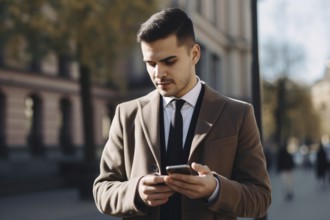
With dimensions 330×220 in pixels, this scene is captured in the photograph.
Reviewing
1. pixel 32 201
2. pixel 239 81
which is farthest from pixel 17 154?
pixel 239 81

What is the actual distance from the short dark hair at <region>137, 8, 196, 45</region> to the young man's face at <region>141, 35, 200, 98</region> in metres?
0.02

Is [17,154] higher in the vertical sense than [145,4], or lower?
lower

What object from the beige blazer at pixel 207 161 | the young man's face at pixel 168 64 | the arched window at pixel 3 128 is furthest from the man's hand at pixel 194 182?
the arched window at pixel 3 128

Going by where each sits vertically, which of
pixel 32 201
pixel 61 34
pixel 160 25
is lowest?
pixel 32 201

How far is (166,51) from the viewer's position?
2.23m

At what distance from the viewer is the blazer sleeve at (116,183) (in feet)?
7.34

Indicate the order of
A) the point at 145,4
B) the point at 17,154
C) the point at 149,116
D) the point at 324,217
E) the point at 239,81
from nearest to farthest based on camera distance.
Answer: the point at 149,116, the point at 324,217, the point at 145,4, the point at 17,154, the point at 239,81

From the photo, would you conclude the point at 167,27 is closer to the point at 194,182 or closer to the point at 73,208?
the point at 194,182

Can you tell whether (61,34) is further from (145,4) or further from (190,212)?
(190,212)

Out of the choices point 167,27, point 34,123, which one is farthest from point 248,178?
point 34,123

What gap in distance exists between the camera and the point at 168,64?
2.25 meters

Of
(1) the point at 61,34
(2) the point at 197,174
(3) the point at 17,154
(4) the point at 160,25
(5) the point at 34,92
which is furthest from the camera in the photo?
(5) the point at 34,92

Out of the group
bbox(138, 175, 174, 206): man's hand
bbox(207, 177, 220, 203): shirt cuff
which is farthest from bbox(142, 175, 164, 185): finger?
bbox(207, 177, 220, 203): shirt cuff

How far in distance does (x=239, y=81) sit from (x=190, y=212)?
47.4 metres
